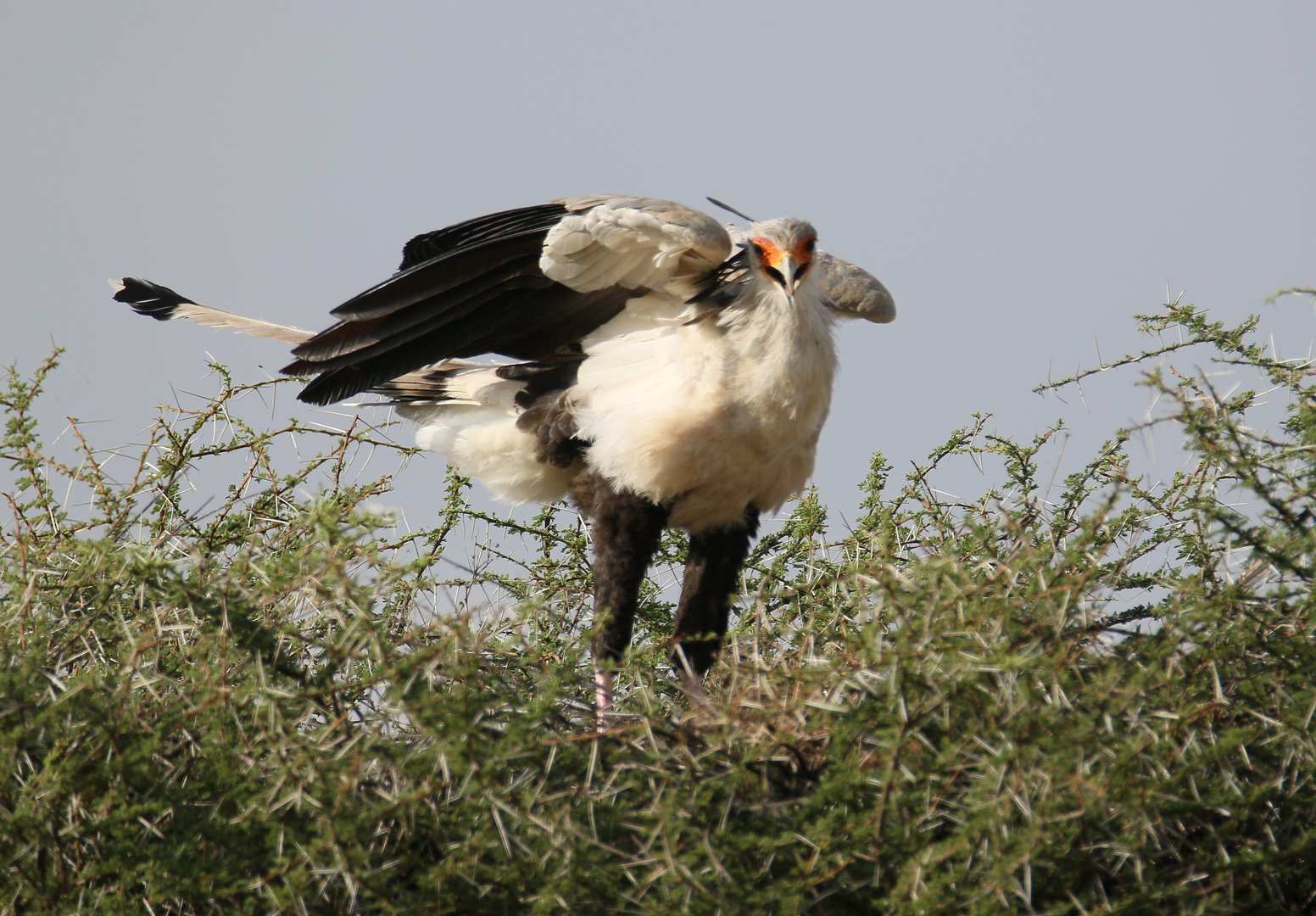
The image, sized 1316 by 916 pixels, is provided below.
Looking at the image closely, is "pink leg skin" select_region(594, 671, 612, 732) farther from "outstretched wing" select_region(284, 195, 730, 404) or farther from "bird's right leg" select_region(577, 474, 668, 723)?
"outstretched wing" select_region(284, 195, 730, 404)

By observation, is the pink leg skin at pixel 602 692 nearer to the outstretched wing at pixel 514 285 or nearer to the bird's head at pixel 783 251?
the outstretched wing at pixel 514 285

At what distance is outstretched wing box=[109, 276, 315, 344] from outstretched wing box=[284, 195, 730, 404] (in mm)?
448

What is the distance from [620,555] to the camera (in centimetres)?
357

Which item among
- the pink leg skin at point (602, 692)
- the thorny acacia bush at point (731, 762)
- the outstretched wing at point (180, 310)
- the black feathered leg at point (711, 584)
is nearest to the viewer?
the thorny acacia bush at point (731, 762)

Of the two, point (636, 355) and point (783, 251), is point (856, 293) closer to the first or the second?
point (783, 251)

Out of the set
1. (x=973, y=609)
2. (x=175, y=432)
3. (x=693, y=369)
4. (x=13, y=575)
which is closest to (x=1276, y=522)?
(x=973, y=609)

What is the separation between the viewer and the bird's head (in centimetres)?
340

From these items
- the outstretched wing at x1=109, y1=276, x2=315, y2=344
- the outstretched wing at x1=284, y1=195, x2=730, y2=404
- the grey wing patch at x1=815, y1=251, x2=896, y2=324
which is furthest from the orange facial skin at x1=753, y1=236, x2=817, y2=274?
the outstretched wing at x1=109, y1=276, x2=315, y2=344

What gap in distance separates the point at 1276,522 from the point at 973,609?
0.81 meters

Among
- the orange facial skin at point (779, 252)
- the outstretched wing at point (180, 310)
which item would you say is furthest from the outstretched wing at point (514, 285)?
the outstretched wing at point (180, 310)

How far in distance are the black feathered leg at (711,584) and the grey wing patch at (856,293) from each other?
30.8 inches

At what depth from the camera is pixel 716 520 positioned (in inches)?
145

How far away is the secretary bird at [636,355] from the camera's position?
11.1 ft

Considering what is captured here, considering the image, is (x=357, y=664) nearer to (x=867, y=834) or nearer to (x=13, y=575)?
(x=13, y=575)
